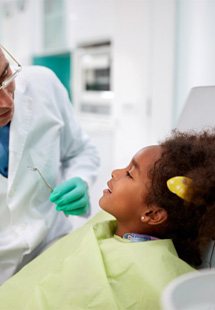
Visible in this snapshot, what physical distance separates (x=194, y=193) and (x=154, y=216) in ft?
0.55

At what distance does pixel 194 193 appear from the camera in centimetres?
71

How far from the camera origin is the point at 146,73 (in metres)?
2.81

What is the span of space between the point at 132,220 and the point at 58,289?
247 millimetres

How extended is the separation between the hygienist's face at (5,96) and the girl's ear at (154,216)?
448 mm

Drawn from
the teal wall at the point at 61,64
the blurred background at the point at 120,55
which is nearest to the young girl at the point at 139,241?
the blurred background at the point at 120,55

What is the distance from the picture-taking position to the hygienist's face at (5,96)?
3.01 feet

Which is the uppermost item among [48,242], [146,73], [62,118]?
[146,73]

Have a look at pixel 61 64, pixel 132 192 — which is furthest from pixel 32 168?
pixel 61 64

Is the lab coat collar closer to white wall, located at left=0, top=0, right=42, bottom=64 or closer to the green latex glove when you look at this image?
the green latex glove

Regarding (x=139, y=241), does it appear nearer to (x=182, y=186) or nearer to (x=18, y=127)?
(x=182, y=186)

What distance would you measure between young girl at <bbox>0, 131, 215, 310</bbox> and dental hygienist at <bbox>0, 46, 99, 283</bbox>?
3.9 inches

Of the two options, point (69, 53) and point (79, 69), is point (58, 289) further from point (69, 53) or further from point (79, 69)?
point (69, 53)

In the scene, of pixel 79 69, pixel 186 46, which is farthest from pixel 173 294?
pixel 79 69

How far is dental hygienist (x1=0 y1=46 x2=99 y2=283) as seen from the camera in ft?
3.24
